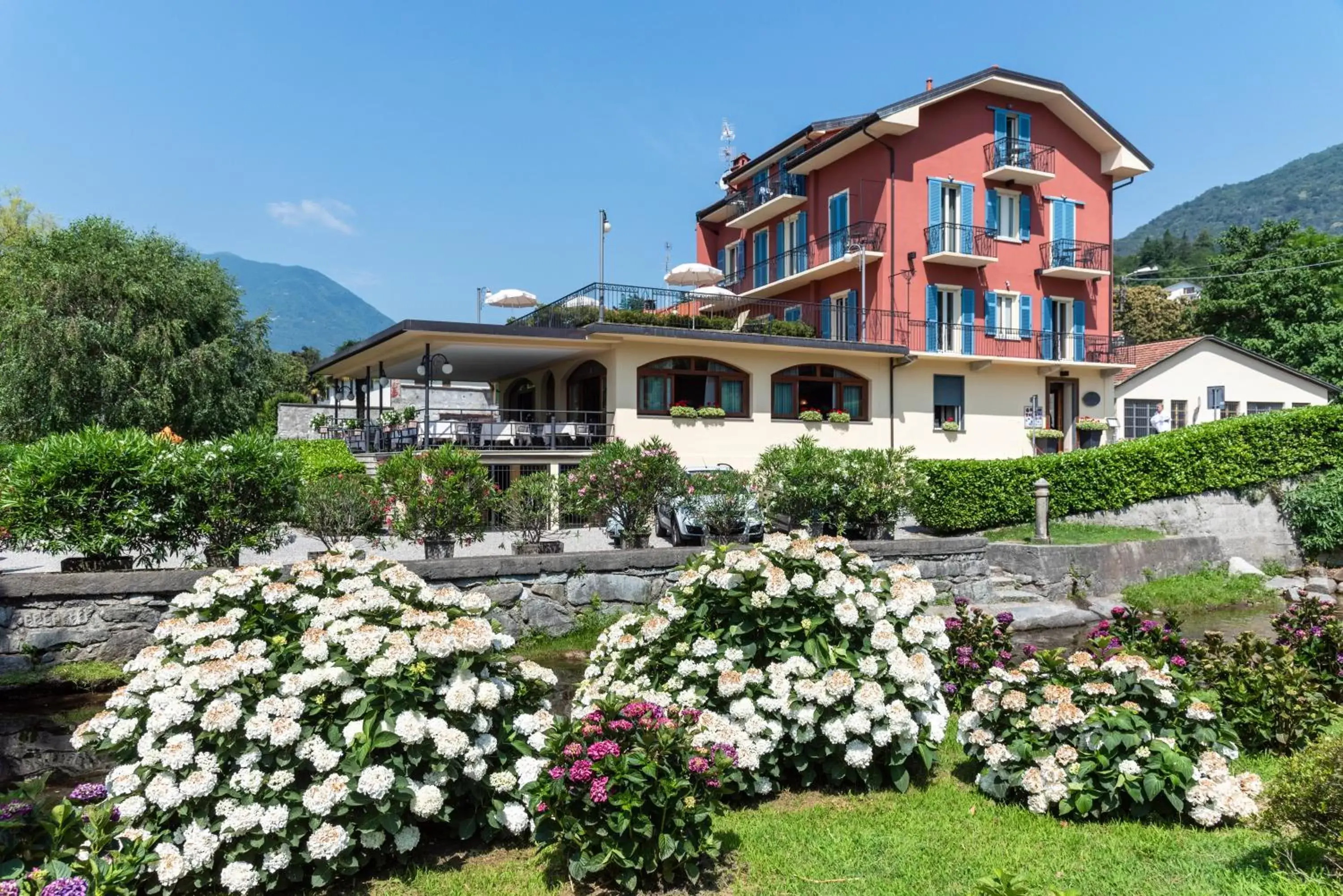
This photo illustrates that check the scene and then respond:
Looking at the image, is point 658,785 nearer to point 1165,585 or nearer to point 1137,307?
point 1165,585

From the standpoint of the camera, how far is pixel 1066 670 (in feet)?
16.0

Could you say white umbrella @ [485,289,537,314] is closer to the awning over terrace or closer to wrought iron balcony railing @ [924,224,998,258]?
the awning over terrace

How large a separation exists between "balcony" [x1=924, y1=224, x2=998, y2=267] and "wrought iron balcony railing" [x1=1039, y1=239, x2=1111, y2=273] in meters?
2.30

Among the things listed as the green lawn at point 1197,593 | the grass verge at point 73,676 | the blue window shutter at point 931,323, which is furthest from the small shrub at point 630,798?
the blue window shutter at point 931,323

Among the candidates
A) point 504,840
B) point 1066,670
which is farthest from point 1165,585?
point 504,840

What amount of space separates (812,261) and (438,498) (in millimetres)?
18919

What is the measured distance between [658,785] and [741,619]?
5.36 ft

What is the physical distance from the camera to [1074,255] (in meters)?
26.1

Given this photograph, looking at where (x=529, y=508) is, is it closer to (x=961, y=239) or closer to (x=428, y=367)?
(x=428, y=367)

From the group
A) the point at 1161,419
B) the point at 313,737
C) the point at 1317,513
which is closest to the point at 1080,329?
the point at 1161,419

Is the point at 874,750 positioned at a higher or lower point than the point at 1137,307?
lower

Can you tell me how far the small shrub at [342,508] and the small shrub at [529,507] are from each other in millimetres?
1628

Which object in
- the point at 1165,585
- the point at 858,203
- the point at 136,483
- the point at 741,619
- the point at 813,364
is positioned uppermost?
the point at 858,203

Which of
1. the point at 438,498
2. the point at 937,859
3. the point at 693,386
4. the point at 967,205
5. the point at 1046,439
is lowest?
the point at 937,859
